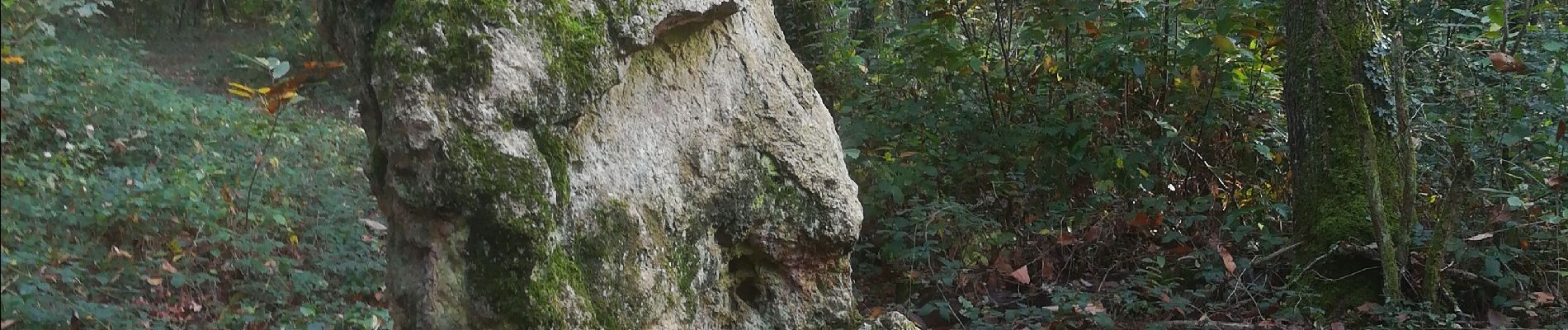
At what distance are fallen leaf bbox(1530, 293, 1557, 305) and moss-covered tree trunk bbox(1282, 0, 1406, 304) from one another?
560 mm

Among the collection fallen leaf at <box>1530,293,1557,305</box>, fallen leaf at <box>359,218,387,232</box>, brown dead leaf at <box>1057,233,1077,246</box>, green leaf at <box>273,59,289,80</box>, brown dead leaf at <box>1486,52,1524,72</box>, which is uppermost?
green leaf at <box>273,59,289,80</box>

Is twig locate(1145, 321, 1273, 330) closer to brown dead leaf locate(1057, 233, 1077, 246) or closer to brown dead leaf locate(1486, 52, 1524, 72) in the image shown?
brown dead leaf locate(1057, 233, 1077, 246)

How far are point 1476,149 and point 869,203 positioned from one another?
294cm

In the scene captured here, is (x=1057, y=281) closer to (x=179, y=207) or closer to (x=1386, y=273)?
(x=1386, y=273)

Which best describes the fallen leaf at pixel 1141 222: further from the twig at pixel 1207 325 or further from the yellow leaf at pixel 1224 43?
the twig at pixel 1207 325

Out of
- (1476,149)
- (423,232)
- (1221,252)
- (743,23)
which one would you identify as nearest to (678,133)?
(743,23)

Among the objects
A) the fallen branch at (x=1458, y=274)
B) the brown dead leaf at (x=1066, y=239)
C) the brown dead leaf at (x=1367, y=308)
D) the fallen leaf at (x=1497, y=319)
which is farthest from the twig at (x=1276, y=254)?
the brown dead leaf at (x=1066, y=239)

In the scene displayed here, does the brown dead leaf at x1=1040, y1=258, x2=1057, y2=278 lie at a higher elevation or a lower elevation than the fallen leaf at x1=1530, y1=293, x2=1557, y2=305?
lower

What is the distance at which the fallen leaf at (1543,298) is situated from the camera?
4531 mm

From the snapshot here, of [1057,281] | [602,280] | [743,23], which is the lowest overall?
[1057,281]

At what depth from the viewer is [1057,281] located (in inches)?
239

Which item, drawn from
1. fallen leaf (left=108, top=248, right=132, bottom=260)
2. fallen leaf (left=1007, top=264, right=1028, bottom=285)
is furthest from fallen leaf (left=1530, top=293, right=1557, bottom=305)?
fallen leaf (left=108, top=248, right=132, bottom=260)

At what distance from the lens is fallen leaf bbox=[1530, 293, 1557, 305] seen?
4.53m

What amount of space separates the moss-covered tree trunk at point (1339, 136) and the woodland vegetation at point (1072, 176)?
0.04 feet
